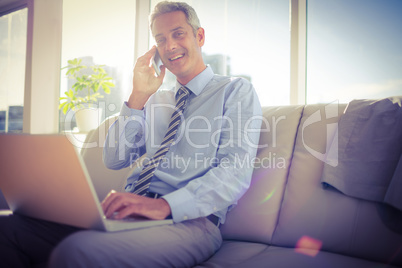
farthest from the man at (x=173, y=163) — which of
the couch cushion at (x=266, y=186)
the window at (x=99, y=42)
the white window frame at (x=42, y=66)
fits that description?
the white window frame at (x=42, y=66)

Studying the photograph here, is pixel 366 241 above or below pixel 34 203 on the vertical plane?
below

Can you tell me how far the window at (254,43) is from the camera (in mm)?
2932

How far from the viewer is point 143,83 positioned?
1674 mm

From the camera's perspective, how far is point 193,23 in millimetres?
1791

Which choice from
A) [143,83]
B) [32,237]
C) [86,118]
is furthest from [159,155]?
[86,118]

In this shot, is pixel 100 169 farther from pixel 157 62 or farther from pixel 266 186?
pixel 266 186

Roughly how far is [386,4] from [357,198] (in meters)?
2.02

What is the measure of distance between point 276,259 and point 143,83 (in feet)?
3.50

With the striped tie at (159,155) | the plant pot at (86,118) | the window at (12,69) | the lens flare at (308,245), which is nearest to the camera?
the lens flare at (308,245)

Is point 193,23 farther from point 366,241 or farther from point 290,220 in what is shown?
point 366,241

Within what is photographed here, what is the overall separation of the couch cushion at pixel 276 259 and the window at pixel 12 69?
3306 millimetres

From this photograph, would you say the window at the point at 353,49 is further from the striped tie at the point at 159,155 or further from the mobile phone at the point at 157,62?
the striped tie at the point at 159,155

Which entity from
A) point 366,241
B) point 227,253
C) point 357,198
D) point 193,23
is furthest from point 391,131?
point 193,23

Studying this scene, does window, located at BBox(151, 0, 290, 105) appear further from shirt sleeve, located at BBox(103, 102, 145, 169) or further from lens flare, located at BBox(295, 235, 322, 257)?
lens flare, located at BBox(295, 235, 322, 257)
